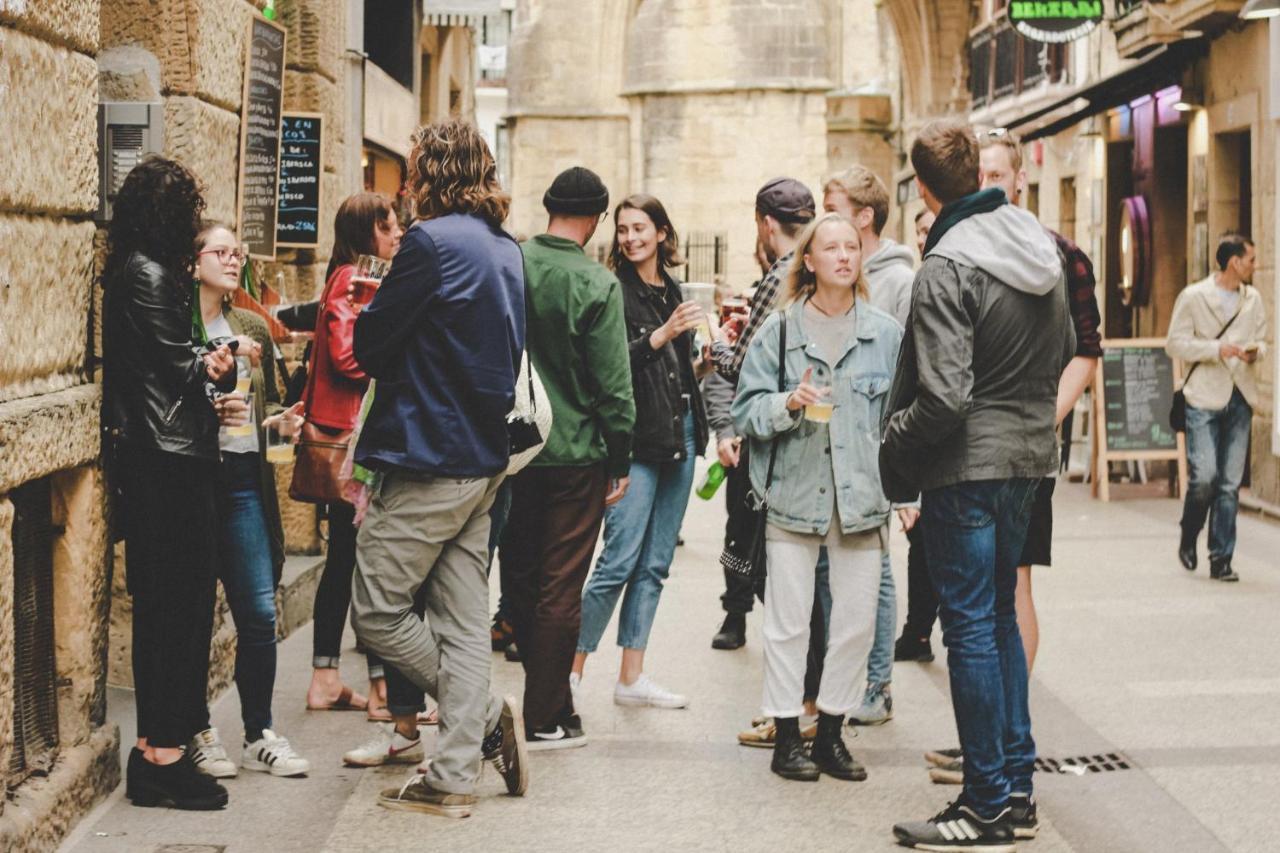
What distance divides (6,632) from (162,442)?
0.89 metres

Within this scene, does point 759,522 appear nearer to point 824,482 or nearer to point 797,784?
point 824,482

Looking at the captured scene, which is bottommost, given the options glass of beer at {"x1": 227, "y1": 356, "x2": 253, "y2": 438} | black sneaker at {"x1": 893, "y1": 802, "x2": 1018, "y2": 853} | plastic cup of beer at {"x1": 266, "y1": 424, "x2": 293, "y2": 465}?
black sneaker at {"x1": 893, "y1": 802, "x2": 1018, "y2": 853}

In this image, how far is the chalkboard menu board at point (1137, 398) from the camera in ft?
48.5

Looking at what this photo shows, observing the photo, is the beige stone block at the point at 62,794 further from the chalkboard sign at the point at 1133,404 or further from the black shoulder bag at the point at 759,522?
the chalkboard sign at the point at 1133,404

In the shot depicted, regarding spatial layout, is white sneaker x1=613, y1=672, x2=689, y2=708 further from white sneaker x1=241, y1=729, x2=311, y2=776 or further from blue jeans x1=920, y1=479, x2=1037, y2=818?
blue jeans x1=920, y1=479, x2=1037, y2=818

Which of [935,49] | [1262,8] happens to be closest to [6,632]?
[1262,8]

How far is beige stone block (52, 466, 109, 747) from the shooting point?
557 cm

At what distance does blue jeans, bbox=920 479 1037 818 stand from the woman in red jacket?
2.35 metres

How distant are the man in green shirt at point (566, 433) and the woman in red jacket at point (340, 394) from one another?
77 centimetres

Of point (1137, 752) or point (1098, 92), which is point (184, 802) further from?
point (1098, 92)

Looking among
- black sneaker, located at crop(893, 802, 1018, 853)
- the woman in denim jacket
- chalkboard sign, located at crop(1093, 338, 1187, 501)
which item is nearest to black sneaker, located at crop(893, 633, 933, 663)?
the woman in denim jacket

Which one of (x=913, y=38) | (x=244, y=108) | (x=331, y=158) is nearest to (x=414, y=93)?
(x=331, y=158)

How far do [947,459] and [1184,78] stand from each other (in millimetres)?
A: 13016

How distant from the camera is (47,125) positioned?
17.3 feet
